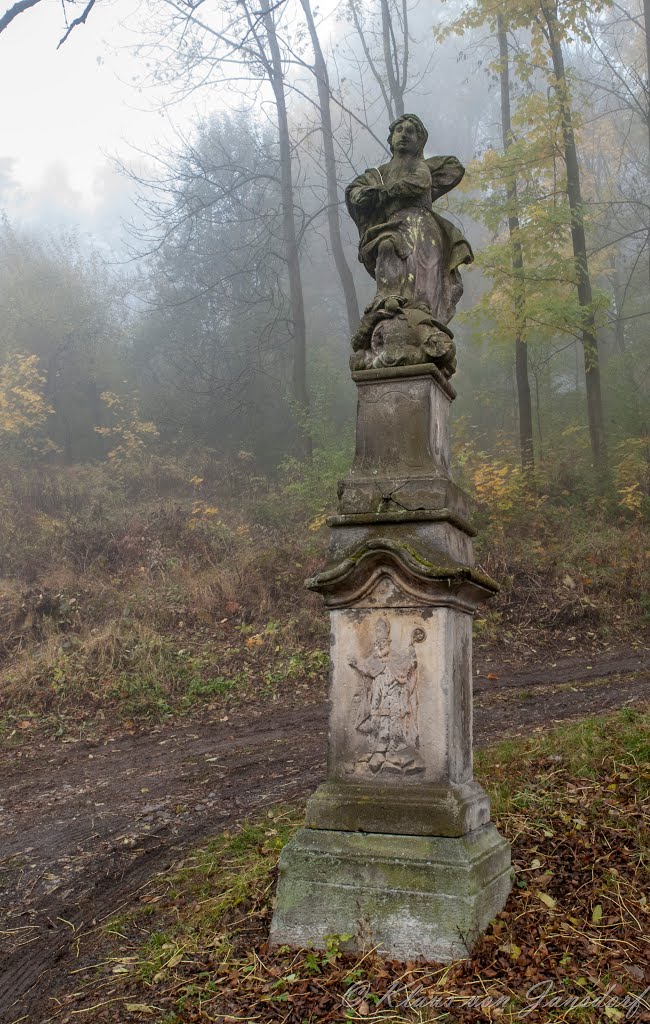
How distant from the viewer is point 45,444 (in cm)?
1948

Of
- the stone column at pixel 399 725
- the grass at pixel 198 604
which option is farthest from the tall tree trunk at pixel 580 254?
the stone column at pixel 399 725

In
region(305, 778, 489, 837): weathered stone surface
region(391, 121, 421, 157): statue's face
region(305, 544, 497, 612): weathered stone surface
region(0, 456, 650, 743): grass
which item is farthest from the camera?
region(0, 456, 650, 743): grass

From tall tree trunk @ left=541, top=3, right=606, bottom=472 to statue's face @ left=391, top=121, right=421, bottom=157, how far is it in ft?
28.5

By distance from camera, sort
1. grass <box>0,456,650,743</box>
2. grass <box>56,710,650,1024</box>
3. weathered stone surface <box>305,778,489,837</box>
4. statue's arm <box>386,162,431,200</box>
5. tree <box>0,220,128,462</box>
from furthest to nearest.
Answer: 1. tree <box>0,220,128,462</box>
2. grass <box>0,456,650,743</box>
3. statue's arm <box>386,162,431,200</box>
4. weathered stone surface <box>305,778,489,837</box>
5. grass <box>56,710,650,1024</box>

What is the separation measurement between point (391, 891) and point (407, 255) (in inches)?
146

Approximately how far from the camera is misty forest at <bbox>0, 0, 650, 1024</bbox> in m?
3.97

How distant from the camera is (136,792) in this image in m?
6.94

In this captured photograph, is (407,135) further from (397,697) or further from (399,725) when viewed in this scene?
(399,725)

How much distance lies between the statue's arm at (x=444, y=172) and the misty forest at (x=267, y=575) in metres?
1.42

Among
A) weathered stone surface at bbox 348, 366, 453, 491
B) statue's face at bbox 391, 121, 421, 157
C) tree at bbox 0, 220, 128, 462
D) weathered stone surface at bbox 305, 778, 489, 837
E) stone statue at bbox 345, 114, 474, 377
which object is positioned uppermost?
tree at bbox 0, 220, 128, 462

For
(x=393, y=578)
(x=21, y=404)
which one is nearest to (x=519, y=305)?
(x=393, y=578)

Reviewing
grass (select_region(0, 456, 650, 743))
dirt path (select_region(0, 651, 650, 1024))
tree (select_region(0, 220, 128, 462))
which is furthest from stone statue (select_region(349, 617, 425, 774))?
tree (select_region(0, 220, 128, 462))

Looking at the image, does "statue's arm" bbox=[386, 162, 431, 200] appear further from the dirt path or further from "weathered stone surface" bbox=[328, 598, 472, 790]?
the dirt path

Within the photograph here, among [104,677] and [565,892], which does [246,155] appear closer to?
[104,677]
